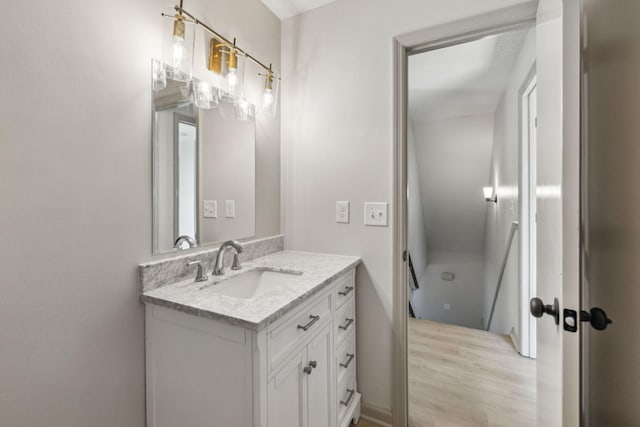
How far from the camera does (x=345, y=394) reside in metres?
1.52

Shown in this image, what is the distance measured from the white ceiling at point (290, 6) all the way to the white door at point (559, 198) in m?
1.22

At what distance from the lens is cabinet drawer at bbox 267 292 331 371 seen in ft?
3.11

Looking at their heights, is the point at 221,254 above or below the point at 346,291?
above

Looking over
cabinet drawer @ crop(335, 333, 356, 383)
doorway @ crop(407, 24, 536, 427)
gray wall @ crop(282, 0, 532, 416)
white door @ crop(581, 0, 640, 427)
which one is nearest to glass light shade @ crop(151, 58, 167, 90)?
gray wall @ crop(282, 0, 532, 416)

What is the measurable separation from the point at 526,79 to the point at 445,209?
2.69 metres

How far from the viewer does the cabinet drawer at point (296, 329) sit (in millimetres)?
948

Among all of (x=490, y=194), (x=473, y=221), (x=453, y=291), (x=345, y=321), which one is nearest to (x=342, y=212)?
(x=345, y=321)

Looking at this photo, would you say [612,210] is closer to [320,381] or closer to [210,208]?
[320,381]

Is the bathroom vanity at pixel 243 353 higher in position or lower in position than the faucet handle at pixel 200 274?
lower

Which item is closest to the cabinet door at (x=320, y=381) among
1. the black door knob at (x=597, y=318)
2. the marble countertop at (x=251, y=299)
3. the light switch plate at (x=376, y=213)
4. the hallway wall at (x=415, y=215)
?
the marble countertop at (x=251, y=299)

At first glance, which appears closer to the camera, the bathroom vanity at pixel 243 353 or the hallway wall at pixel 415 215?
the bathroom vanity at pixel 243 353

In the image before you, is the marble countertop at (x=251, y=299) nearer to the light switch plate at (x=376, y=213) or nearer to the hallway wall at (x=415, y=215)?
the light switch plate at (x=376, y=213)

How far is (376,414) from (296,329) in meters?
1.00

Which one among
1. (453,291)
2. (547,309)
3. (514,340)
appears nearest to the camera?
(547,309)
